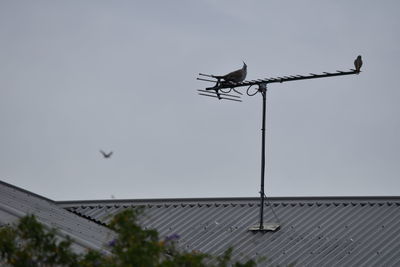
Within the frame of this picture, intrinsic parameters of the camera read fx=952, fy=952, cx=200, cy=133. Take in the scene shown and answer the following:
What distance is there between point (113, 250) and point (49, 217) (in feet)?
27.0

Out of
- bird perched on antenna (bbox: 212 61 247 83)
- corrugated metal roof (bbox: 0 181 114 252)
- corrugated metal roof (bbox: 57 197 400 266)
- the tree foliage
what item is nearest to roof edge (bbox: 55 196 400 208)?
corrugated metal roof (bbox: 57 197 400 266)

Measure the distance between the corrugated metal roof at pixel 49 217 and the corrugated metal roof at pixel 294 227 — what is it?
0.90 m

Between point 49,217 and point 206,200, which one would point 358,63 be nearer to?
point 206,200

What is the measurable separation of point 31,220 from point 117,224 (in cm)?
110

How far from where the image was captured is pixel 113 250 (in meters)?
11.8

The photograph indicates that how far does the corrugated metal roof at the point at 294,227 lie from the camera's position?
18.8m

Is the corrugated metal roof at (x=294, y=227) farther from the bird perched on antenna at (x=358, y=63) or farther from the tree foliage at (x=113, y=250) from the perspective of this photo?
the tree foliage at (x=113, y=250)

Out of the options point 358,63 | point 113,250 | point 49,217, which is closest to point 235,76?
point 358,63

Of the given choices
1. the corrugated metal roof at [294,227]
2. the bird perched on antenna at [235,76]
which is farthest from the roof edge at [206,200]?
the bird perched on antenna at [235,76]

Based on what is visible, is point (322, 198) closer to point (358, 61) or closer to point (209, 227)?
point (209, 227)

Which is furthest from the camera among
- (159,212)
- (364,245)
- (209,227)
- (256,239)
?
(159,212)

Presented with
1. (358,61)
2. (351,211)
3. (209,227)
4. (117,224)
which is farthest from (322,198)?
(117,224)

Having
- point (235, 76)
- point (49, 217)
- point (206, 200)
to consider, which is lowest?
point (49, 217)

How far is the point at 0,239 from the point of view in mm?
12234
